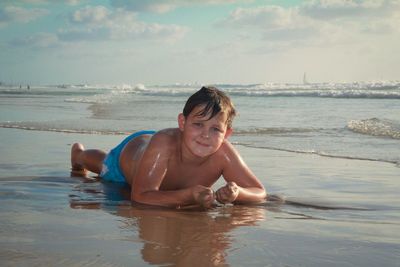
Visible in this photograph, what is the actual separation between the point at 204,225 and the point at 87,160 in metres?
2.78

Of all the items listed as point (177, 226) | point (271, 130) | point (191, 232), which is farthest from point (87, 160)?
point (271, 130)

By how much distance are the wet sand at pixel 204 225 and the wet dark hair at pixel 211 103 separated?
68 cm

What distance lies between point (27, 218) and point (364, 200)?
2503 millimetres

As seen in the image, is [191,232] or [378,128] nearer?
[191,232]

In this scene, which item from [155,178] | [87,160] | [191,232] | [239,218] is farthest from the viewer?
[87,160]

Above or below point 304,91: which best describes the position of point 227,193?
below

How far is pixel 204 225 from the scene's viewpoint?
2863 mm

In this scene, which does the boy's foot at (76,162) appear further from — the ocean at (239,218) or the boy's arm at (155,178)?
the boy's arm at (155,178)

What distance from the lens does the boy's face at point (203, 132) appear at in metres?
3.36

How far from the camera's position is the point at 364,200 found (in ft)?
12.7

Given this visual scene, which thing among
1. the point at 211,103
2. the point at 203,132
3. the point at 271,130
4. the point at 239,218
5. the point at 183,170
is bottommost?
the point at 239,218

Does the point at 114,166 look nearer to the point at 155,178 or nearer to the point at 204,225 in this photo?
the point at 155,178

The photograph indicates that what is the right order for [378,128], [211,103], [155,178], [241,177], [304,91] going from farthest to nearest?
[304,91], [378,128], [241,177], [155,178], [211,103]

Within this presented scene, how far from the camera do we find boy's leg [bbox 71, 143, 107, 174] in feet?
17.5
